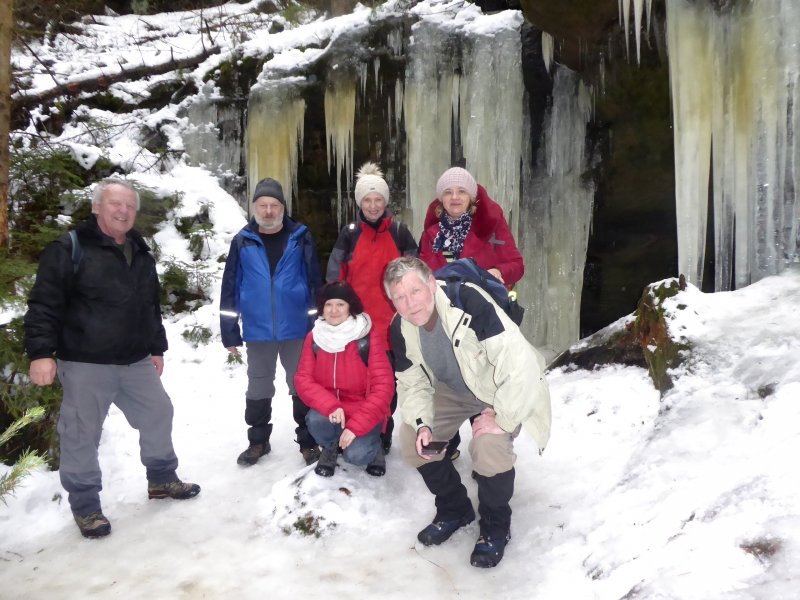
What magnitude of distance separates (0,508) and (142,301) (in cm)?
150

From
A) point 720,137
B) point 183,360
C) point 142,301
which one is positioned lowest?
point 183,360

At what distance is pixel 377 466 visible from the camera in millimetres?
3551

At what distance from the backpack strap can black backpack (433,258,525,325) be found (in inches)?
79.5

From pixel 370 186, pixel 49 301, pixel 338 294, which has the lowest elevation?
pixel 338 294

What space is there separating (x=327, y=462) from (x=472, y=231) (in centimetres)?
175

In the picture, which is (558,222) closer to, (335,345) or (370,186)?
(370,186)

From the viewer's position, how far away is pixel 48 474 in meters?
3.61

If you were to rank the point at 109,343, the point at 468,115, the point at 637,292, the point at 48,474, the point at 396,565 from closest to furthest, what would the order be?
the point at 396,565
the point at 109,343
the point at 48,474
the point at 468,115
the point at 637,292

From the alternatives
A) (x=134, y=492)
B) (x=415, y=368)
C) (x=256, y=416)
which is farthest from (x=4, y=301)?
(x=415, y=368)

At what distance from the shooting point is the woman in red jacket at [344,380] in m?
3.31

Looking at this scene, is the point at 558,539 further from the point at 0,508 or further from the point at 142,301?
the point at 0,508

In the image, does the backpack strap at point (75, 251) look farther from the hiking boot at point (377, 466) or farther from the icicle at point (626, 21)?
the icicle at point (626, 21)

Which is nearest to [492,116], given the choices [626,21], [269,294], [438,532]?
[626,21]

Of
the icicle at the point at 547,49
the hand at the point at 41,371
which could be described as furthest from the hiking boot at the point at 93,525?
the icicle at the point at 547,49
